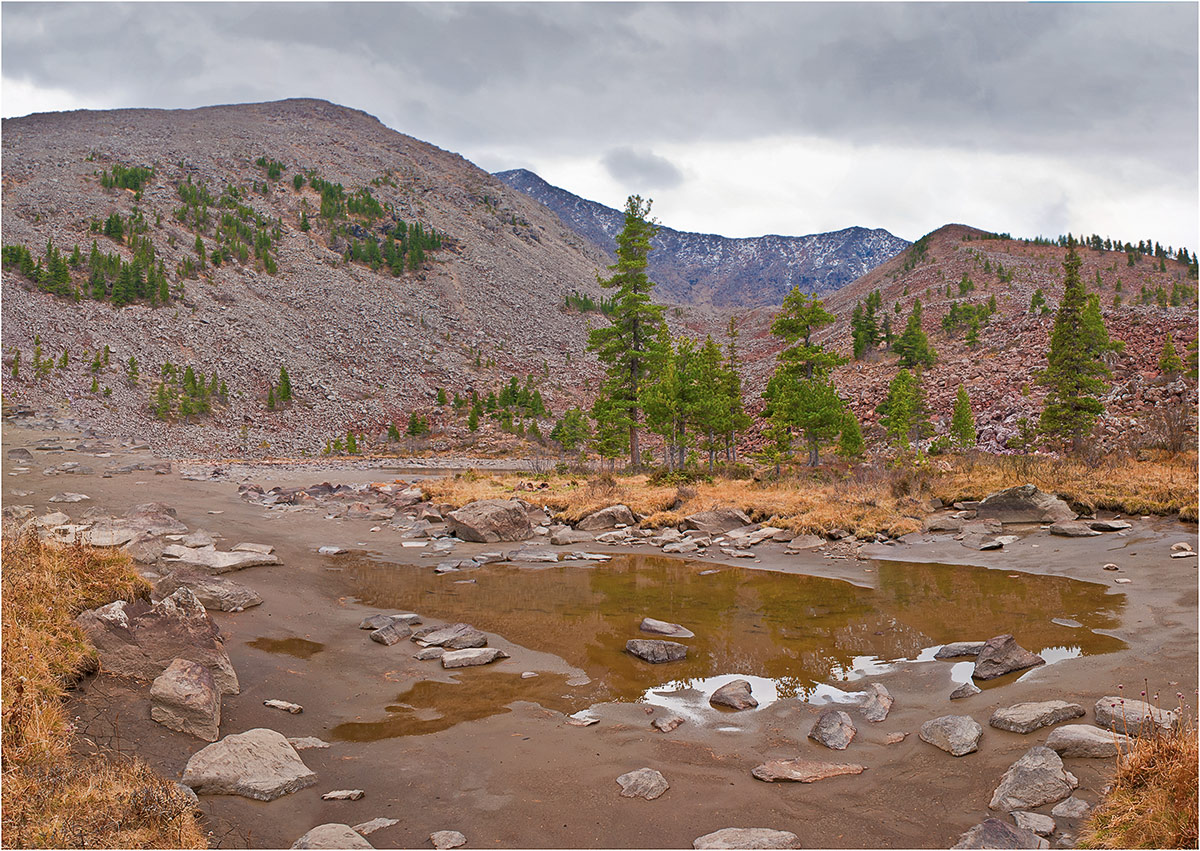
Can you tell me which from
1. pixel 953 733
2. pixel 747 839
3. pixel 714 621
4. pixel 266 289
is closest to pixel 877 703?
pixel 953 733

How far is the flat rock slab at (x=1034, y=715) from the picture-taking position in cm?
625

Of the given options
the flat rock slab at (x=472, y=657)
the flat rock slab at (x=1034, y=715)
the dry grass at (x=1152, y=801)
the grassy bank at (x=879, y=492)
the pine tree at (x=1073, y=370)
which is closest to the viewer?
the dry grass at (x=1152, y=801)

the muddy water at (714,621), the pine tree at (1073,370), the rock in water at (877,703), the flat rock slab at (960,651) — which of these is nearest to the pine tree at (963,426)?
the pine tree at (1073,370)

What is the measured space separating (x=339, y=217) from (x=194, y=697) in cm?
13071

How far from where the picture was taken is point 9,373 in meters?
56.8

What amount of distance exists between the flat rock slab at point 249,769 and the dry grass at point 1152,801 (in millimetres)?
6249

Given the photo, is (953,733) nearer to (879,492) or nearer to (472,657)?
(472,657)

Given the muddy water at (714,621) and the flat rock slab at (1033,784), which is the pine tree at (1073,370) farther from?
the flat rock slab at (1033,784)

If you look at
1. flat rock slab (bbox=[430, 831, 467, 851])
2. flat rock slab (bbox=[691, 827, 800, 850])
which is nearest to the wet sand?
flat rock slab (bbox=[430, 831, 467, 851])

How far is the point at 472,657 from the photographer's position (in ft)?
29.4

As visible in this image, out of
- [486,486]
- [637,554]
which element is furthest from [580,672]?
[486,486]

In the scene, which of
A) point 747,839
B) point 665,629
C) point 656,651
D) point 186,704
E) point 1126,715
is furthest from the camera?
point 665,629

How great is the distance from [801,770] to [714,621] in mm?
5363

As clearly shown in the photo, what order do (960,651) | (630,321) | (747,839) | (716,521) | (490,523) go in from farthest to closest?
(630,321) → (716,521) → (490,523) → (960,651) → (747,839)
